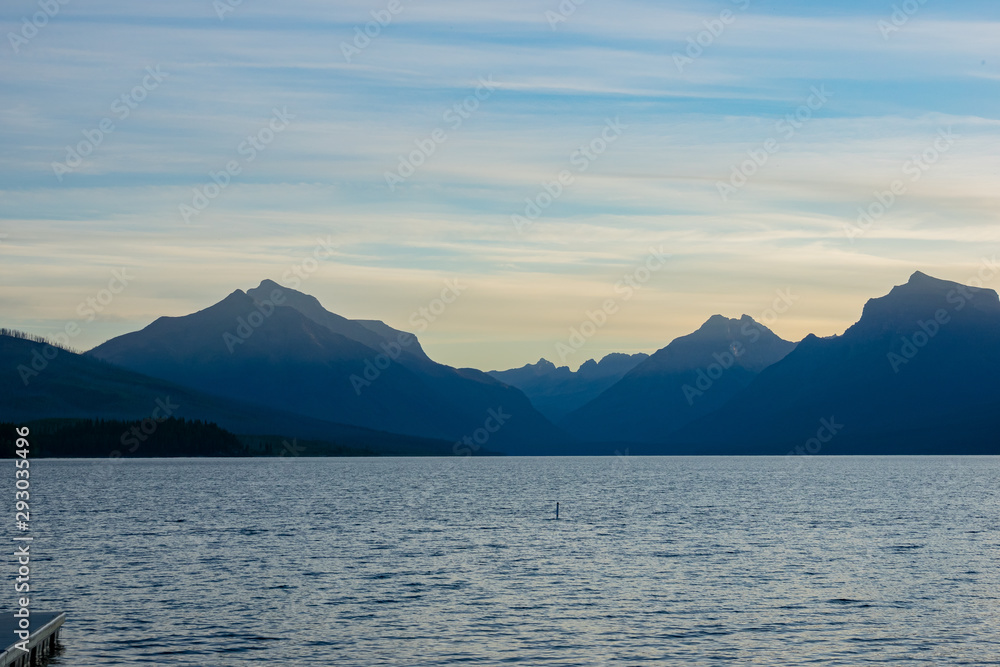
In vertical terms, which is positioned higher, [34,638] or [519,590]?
[34,638]

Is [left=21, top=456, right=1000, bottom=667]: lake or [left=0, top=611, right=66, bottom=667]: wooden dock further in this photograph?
[left=21, top=456, right=1000, bottom=667]: lake

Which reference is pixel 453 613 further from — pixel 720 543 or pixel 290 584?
pixel 720 543

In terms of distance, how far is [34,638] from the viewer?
160ft

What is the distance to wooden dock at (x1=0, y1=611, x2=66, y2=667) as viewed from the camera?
46.0m

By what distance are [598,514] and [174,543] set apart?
63.8 meters

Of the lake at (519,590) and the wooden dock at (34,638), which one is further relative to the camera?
the lake at (519,590)

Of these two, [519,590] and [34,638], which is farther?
[519,590]

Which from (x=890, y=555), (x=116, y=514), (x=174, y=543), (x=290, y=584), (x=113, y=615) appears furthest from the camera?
(x=116, y=514)

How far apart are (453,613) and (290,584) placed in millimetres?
16291

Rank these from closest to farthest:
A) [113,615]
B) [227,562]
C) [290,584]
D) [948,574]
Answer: [113,615] < [290,584] < [948,574] < [227,562]

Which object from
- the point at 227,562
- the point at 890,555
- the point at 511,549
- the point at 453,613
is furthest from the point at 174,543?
the point at 890,555

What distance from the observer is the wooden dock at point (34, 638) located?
151 ft

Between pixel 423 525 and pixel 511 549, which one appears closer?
pixel 511 549

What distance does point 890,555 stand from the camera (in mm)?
93562
